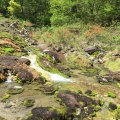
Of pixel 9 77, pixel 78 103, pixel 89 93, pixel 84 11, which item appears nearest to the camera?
pixel 78 103

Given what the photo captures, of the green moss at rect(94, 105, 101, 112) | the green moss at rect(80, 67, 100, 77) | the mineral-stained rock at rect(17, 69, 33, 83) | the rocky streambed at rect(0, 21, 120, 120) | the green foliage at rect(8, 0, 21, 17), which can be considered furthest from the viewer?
the green foliage at rect(8, 0, 21, 17)

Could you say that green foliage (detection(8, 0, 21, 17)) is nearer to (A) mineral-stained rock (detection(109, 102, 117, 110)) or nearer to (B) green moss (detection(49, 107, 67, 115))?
(A) mineral-stained rock (detection(109, 102, 117, 110))

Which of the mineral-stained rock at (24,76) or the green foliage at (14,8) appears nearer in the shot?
the mineral-stained rock at (24,76)

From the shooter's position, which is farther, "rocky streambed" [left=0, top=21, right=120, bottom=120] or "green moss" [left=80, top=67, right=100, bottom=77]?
"green moss" [left=80, top=67, right=100, bottom=77]

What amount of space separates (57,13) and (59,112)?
52257 millimetres

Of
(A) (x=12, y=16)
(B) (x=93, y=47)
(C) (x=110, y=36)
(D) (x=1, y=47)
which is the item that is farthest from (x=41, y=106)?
(A) (x=12, y=16)

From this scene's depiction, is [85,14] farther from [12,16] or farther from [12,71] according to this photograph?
[12,71]

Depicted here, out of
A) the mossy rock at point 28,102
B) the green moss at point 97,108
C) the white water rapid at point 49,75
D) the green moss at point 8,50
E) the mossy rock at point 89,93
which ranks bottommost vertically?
the white water rapid at point 49,75

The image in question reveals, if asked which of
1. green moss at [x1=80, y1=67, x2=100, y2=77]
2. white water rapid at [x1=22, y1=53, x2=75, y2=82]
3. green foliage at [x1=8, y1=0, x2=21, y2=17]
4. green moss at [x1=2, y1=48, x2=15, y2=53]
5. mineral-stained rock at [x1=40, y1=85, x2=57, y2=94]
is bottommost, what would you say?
green moss at [x1=80, y1=67, x2=100, y2=77]

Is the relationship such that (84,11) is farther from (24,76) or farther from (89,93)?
(89,93)

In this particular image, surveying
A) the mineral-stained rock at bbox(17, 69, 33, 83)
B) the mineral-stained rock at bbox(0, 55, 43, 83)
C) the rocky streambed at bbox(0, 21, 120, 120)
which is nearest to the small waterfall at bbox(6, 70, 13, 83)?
the rocky streambed at bbox(0, 21, 120, 120)

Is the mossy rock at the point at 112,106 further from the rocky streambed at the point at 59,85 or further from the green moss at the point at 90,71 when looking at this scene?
the green moss at the point at 90,71

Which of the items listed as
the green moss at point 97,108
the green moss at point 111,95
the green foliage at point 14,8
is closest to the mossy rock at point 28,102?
the green moss at point 97,108

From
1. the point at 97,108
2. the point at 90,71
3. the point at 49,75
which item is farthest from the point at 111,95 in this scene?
the point at 49,75
